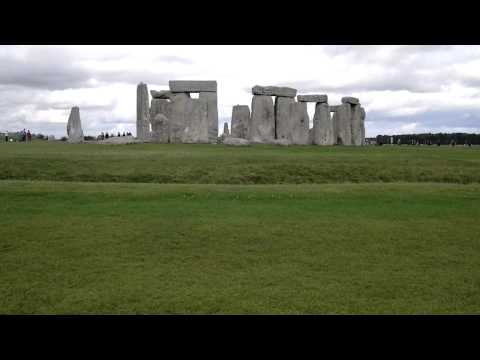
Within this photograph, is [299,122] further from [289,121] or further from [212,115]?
[212,115]

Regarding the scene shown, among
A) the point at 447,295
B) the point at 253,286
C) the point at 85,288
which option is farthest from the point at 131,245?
the point at 447,295

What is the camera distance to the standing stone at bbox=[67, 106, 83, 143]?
129 feet

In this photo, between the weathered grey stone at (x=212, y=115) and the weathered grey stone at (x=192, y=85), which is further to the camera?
the weathered grey stone at (x=212, y=115)

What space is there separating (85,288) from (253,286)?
2098mm

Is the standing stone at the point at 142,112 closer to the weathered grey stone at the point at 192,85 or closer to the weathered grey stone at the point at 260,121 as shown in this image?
the weathered grey stone at the point at 192,85

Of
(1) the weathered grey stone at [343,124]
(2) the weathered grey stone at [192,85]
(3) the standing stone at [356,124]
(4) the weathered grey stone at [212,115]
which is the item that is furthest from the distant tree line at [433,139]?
(2) the weathered grey stone at [192,85]

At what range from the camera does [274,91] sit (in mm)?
34281

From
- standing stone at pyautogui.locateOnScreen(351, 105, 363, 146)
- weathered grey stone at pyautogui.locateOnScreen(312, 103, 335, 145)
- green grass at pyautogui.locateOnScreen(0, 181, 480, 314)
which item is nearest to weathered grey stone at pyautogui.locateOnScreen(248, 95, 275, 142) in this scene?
weathered grey stone at pyautogui.locateOnScreen(312, 103, 335, 145)

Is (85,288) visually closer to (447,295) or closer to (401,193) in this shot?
(447,295)

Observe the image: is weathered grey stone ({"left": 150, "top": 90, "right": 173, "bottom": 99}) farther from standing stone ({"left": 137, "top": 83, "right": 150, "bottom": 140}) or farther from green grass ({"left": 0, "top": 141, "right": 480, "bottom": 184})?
green grass ({"left": 0, "top": 141, "right": 480, "bottom": 184})

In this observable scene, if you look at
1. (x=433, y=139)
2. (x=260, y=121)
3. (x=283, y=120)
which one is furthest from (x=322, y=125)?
(x=433, y=139)

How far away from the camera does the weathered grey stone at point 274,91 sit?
1325 inches

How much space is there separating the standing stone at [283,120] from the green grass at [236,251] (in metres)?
21.2
